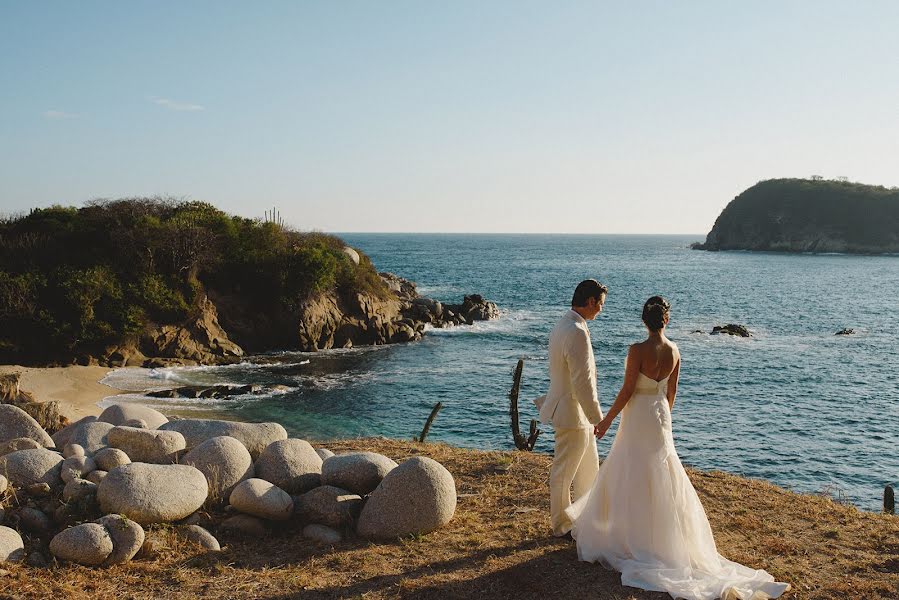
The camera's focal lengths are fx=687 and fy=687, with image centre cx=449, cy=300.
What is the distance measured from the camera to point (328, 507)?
862 cm

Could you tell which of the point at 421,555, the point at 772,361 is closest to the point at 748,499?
the point at 421,555

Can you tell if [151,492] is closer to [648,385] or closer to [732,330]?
[648,385]

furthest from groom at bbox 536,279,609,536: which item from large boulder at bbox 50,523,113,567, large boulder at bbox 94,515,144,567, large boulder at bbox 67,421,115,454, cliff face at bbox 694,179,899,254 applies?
cliff face at bbox 694,179,899,254

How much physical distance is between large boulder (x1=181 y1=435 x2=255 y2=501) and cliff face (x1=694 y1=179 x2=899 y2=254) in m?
178

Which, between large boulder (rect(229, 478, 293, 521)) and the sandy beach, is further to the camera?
the sandy beach

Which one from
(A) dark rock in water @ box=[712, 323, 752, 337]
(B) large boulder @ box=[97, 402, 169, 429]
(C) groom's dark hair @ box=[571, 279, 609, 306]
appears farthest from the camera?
(A) dark rock in water @ box=[712, 323, 752, 337]

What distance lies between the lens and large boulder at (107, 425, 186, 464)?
30.9 ft

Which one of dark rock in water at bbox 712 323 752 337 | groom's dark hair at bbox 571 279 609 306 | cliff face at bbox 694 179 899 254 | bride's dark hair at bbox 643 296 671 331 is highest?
cliff face at bbox 694 179 899 254

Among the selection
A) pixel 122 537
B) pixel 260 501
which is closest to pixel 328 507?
pixel 260 501

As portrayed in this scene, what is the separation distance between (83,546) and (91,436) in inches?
129

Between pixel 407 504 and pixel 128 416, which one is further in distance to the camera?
Answer: pixel 128 416

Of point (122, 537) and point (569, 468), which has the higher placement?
point (569, 468)

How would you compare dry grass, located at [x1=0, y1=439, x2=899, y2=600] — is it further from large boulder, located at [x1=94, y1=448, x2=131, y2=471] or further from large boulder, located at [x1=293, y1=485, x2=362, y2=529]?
large boulder, located at [x1=94, y1=448, x2=131, y2=471]

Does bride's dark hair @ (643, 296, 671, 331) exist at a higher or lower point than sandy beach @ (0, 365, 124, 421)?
higher
